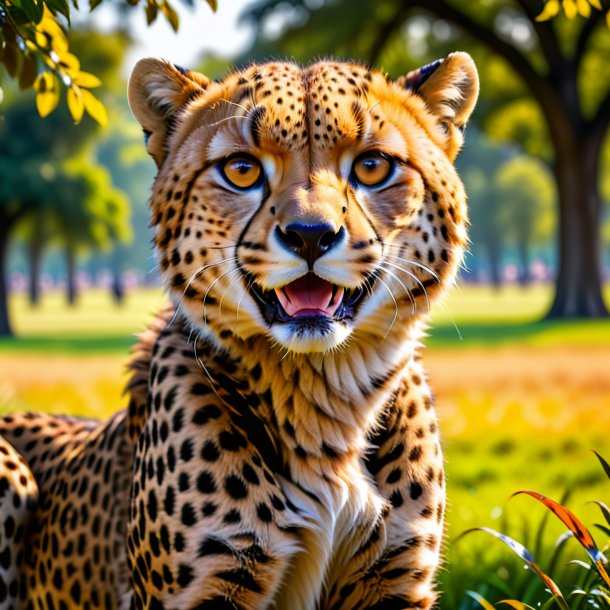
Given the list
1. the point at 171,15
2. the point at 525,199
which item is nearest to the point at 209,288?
the point at 171,15

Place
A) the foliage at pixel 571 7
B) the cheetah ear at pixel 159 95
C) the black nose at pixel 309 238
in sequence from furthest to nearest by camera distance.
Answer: the foliage at pixel 571 7 → the cheetah ear at pixel 159 95 → the black nose at pixel 309 238

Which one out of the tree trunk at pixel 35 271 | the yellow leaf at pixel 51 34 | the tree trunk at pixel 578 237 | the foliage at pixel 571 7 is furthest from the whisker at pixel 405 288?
the tree trunk at pixel 35 271

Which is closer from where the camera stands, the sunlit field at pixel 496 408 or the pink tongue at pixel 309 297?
the pink tongue at pixel 309 297

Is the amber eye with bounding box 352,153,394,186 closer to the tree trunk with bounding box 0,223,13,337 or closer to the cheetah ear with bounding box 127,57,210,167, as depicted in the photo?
the cheetah ear with bounding box 127,57,210,167

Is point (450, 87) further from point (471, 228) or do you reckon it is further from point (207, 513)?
point (471, 228)

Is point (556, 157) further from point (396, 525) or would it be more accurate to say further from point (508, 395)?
point (396, 525)

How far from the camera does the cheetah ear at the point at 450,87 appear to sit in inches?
127

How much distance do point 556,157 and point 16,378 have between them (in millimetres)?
12171

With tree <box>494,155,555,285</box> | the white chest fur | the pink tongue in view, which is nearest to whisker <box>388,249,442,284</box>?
the pink tongue

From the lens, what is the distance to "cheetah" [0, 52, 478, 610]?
282 centimetres

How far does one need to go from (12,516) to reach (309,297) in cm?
169

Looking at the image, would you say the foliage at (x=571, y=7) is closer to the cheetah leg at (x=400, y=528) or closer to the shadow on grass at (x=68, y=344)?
the cheetah leg at (x=400, y=528)

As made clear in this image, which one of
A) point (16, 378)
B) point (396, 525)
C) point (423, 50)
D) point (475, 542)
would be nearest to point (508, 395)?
point (475, 542)

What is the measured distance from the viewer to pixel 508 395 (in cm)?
1083
